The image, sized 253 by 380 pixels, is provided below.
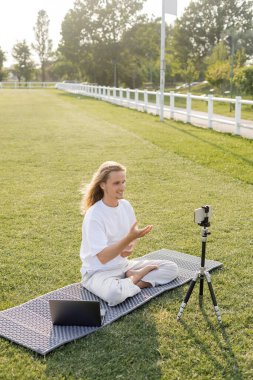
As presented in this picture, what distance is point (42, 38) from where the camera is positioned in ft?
393

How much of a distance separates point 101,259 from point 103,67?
69.2 meters

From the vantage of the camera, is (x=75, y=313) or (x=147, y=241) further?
(x=147, y=241)

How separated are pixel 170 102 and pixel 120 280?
18095 mm

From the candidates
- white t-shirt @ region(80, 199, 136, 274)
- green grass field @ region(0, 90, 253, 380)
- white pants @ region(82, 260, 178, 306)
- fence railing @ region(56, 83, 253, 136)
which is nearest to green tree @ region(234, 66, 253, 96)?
fence railing @ region(56, 83, 253, 136)

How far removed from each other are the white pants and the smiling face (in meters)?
0.66

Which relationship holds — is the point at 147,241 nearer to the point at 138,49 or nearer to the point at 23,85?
the point at 138,49

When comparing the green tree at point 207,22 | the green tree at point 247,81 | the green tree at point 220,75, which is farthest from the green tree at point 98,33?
the green tree at point 247,81

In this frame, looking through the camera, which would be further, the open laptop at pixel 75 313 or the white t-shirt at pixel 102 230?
the white t-shirt at pixel 102 230

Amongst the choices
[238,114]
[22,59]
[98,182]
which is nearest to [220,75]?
[238,114]

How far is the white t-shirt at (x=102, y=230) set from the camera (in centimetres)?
454

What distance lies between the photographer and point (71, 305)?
4.10 m

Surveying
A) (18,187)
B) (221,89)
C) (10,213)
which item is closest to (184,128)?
(18,187)

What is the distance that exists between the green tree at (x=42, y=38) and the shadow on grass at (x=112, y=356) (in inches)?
4675

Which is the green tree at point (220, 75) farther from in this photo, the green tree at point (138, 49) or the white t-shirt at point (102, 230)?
the white t-shirt at point (102, 230)
